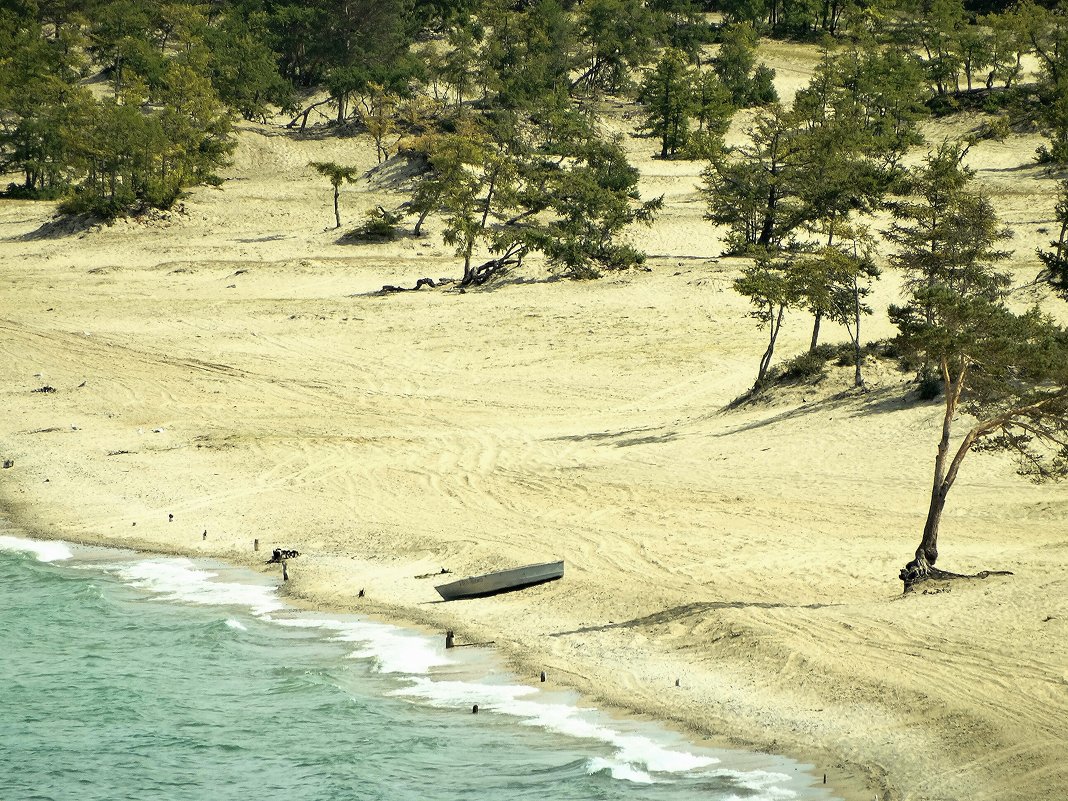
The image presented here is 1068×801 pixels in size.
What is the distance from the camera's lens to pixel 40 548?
70.6 feet

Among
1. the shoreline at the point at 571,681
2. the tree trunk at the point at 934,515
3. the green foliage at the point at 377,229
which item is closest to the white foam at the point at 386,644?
the shoreline at the point at 571,681

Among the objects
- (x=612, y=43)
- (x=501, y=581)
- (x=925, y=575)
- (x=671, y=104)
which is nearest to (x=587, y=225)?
(x=671, y=104)

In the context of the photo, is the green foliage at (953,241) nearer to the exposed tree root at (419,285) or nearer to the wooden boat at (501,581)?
the wooden boat at (501,581)

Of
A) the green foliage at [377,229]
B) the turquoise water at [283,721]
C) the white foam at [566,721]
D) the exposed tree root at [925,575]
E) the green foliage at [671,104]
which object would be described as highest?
the green foliage at [671,104]

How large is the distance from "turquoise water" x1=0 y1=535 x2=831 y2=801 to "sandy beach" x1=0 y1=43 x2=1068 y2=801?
0.70m

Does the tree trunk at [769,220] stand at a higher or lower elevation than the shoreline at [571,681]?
higher

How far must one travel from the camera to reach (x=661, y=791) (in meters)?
12.6

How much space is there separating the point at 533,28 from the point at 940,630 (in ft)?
208

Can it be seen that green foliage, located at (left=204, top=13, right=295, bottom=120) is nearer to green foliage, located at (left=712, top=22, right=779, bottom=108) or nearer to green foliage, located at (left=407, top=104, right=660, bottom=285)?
green foliage, located at (left=407, top=104, right=660, bottom=285)

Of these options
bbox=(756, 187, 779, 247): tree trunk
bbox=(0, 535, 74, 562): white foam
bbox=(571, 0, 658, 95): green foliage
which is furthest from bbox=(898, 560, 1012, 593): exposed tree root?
bbox=(571, 0, 658, 95): green foliage

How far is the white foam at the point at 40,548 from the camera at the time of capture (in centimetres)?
2109

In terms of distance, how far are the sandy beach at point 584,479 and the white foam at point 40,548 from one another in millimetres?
464

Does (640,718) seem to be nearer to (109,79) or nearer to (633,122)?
(633,122)

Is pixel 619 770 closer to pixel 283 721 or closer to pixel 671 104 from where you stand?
pixel 283 721
